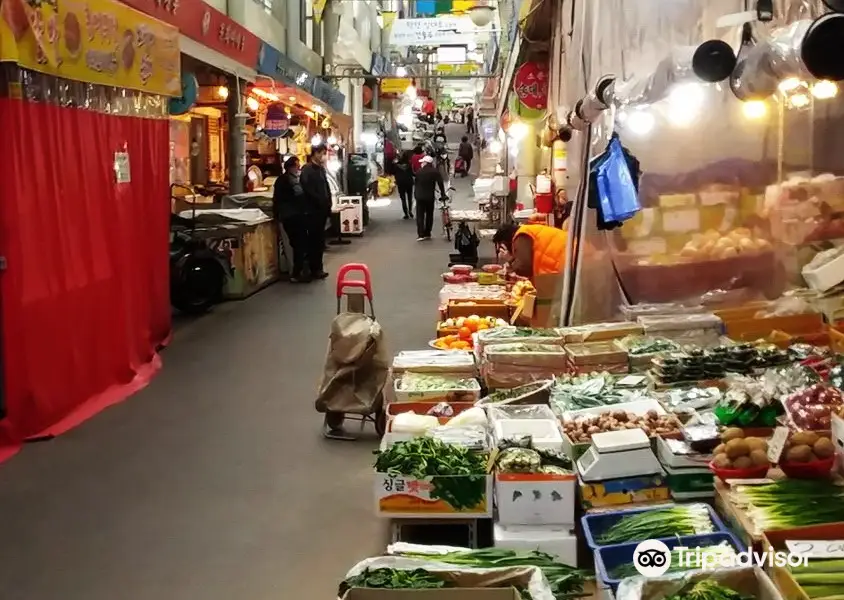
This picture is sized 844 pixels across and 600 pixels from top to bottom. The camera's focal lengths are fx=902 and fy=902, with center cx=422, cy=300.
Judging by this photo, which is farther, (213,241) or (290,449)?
(213,241)

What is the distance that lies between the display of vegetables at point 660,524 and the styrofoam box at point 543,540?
26cm

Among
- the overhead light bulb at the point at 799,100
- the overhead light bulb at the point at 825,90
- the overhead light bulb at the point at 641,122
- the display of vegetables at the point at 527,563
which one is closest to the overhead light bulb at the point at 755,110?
the overhead light bulb at the point at 799,100

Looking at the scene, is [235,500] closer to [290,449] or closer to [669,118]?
[290,449]

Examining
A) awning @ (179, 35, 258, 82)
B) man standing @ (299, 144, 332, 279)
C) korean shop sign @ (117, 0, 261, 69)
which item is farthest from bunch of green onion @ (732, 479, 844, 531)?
man standing @ (299, 144, 332, 279)

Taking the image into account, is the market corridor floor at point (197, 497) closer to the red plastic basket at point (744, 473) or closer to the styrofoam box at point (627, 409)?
the styrofoam box at point (627, 409)

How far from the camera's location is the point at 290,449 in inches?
246

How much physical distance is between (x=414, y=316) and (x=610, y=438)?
682cm

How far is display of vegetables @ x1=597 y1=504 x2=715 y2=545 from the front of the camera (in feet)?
12.0

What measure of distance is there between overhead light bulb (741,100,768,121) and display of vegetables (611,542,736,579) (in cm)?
374

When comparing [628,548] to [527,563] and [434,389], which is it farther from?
[434,389]

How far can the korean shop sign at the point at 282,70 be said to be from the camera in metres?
15.7

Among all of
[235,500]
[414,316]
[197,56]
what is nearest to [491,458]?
[235,500]

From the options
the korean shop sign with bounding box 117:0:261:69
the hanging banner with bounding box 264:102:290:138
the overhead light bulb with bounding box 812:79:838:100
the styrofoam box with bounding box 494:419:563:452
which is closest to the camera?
the styrofoam box with bounding box 494:419:563:452

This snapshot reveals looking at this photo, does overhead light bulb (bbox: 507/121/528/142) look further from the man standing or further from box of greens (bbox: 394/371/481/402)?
box of greens (bbox: 394/371/481/402)
